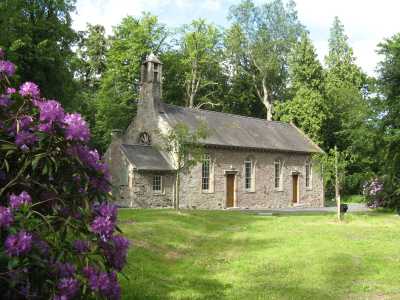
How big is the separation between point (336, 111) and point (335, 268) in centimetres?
4132

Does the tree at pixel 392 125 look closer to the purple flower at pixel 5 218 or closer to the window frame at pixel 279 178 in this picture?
the purple flower at pixel 5 218

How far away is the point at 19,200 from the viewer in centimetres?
358

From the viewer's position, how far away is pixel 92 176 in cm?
405

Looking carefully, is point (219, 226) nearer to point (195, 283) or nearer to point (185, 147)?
point (185, 147)

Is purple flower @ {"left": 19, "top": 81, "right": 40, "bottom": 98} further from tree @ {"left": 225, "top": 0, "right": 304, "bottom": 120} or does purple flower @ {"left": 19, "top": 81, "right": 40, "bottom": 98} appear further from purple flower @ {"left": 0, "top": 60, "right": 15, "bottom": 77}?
tree @ {"left": 225, "top": 0, "right": 304, "bottom": 120}

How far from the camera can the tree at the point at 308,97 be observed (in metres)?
47.4

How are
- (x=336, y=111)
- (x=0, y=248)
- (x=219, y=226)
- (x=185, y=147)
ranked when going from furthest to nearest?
(x=336, y=111)
(x=185, y=147)
(x=219, y=226)
(x=0, y=248)

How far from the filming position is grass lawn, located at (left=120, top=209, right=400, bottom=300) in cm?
930

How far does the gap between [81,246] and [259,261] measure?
352 inches

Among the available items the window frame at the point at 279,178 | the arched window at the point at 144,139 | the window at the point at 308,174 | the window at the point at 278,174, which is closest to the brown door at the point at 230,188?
the window frame at the point at 279,178

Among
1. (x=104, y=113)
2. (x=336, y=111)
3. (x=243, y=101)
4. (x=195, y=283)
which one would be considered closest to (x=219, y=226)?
(x=195, y=283)

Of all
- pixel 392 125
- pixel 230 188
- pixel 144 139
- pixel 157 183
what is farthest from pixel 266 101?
pixel 392 125

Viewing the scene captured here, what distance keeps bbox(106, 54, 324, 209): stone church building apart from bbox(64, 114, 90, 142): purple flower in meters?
23.7

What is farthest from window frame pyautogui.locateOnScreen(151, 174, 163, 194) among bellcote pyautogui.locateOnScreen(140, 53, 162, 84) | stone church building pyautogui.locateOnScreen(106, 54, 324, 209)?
bellcote pyautogui.locateOnScreen(140, 53, 162, 84)
